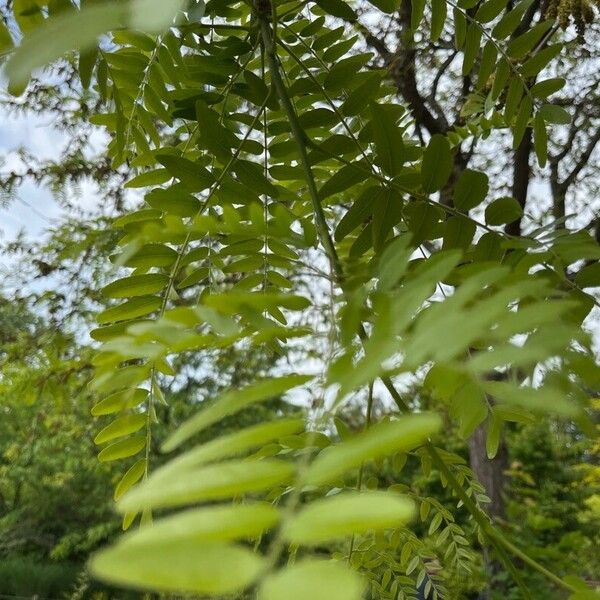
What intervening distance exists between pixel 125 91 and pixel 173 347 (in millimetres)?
489

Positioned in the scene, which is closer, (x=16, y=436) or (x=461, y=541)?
(x=461, y=541)

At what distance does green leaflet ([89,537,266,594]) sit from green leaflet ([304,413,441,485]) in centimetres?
5

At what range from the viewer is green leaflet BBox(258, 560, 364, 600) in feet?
0.48

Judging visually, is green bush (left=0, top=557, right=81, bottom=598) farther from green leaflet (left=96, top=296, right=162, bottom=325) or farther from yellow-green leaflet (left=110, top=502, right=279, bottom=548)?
yellow-green leaflet (left=110, top=502, right=279, bottom=548)

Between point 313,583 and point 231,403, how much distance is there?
4.1 inches

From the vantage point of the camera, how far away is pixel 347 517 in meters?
0.17

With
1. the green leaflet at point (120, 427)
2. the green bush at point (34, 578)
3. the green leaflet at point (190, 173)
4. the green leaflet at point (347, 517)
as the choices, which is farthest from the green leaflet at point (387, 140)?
the green bush at point (34, 578)

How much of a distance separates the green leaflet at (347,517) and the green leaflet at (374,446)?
22mm

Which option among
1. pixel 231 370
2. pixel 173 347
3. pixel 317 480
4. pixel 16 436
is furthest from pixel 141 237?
pixel 16 436

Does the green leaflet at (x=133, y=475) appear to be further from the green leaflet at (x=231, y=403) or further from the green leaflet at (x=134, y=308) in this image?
the green leaflet at (x=231, y=403)

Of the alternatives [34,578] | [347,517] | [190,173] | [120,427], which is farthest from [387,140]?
[34,578]

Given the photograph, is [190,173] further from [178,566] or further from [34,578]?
[34,578]

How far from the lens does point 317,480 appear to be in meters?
0.20

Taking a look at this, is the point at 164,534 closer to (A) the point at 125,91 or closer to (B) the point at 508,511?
(A) the point at 125,91
